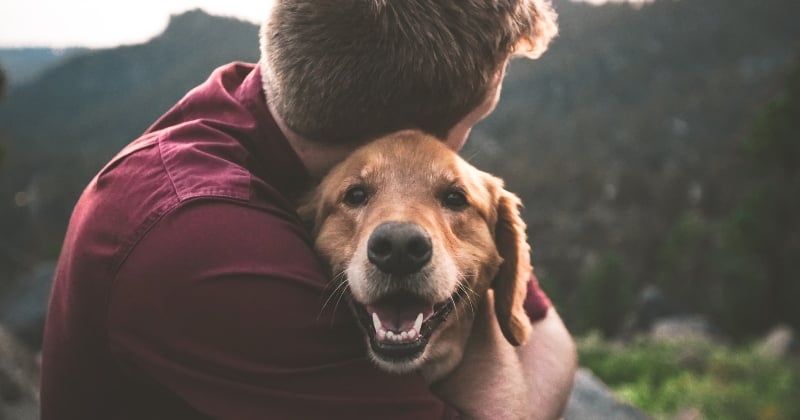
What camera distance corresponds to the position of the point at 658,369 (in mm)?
12742

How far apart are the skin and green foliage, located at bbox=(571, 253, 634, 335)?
149 feet

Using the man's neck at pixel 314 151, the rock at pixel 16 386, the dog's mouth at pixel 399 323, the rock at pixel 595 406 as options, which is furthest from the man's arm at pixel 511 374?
the rock at pixel 16 386

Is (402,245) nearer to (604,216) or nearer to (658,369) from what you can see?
(658,369)

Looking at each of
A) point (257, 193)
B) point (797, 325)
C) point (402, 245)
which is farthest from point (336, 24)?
point (797, 325)

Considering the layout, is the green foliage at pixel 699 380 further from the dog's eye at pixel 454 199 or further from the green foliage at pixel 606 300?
the green foliage at pixel 606 300

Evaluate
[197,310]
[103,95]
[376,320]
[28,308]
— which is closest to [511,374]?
[376,320]

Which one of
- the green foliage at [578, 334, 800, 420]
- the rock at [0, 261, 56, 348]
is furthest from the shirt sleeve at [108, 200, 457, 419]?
→ the rock at [0, 261, 56, 348]

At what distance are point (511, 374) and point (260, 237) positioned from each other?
4.23 ft

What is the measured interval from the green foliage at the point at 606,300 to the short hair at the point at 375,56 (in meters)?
46.5

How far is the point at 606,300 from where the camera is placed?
4706 cm

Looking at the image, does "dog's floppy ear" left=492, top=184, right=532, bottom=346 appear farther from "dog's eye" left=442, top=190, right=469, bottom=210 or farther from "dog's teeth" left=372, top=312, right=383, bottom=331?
"dog's teeth" left=372, top=312, right=383, bottom=331

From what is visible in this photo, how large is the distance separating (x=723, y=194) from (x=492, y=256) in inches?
3485

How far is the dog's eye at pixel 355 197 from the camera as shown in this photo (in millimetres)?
2730

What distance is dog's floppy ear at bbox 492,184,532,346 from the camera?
2941 mm
